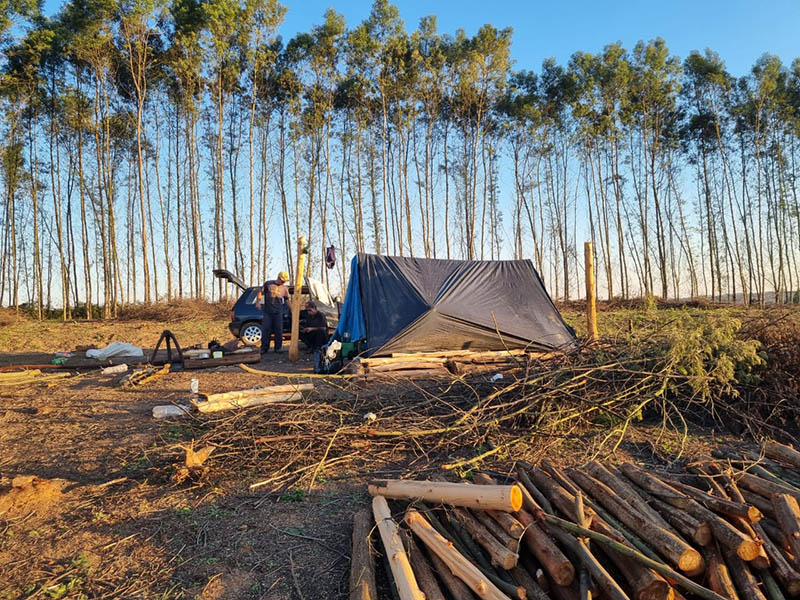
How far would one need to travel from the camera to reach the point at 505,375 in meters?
5.95

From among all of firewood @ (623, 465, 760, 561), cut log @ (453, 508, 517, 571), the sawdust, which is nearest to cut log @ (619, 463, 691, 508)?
firewood @ (623, 465, 760, 561)

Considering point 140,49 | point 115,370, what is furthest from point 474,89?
point 115,370

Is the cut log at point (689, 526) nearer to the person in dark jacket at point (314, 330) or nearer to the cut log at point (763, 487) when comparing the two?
the cut log at point (763, 487)

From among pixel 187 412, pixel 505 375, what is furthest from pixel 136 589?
pixel 505 375

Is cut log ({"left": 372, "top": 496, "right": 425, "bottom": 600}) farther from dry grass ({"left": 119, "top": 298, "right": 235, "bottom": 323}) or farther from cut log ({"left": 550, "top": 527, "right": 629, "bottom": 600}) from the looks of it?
dry grass ({"left": 119, "top": 298, "right": 235, "bottom": 323})

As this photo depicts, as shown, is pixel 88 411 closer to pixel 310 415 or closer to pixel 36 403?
pixel 36 403

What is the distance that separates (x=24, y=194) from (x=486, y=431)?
25.5 meters

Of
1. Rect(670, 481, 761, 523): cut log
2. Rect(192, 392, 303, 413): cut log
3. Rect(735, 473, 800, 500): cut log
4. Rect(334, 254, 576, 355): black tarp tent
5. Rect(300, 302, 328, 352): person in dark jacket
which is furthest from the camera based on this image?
Rect(300, 302, 328, 352): person in dark jacket

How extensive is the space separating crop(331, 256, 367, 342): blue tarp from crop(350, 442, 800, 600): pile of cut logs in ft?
19.0

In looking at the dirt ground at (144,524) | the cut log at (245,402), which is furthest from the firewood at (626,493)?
the cut log at (245,402)

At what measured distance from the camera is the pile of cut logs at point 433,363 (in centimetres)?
752

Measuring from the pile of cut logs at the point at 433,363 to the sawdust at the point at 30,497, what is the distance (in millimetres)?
4266

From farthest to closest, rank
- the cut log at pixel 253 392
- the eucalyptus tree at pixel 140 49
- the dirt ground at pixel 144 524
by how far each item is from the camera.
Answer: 1. the eucalyptus tree at pixel 140 49
2. the cut log at pixel 253 392
3. the dirt ground at pixel 144 524

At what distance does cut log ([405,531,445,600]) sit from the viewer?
224 cm
